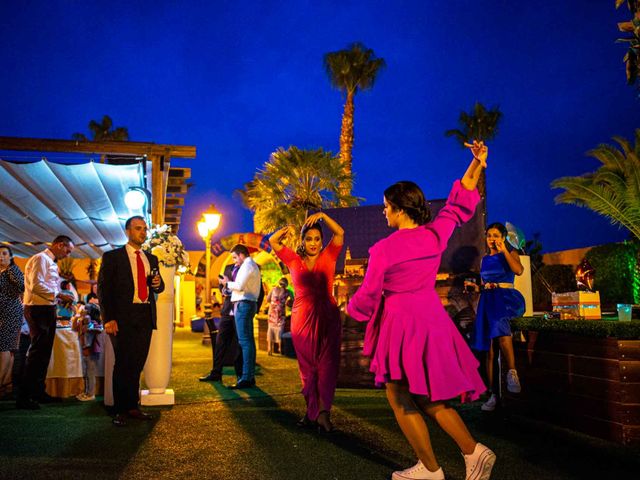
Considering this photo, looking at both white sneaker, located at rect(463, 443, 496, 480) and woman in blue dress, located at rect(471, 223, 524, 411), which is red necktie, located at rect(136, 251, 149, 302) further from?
white sneaker, located at rect(463, 443, 496, 480)

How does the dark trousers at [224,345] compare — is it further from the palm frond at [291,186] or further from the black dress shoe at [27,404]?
the palm frond at [291,186]

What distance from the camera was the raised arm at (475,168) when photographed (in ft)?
10.0

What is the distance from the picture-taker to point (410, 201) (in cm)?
311

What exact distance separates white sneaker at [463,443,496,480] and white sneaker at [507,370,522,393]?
2.09 metres

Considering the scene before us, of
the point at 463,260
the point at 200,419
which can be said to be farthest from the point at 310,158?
the point at 200,419

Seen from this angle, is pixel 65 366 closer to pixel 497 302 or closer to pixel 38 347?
pixel 38 347

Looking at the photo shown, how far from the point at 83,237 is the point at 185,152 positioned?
27.6 feet

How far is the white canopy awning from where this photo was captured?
9.37 m

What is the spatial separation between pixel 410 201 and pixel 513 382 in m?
2.42

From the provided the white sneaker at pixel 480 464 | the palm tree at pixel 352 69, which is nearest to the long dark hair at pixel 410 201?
the white sneaker at pixel 480 464

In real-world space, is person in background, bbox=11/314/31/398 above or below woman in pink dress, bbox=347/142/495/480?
below

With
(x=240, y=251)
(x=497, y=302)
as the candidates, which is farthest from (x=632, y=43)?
(x=240, y=251)

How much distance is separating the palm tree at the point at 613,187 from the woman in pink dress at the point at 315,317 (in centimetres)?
1011

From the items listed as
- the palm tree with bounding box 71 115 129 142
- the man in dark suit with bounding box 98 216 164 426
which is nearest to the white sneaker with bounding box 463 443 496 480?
the man in dark suit with bounding box 98 216 164 426
